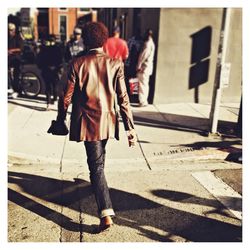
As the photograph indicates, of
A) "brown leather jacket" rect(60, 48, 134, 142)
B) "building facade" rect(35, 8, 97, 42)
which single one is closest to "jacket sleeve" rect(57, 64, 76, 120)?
"brown leather jacket" rect(60, 48, 134, 142)

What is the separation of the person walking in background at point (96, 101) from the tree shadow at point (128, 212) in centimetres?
40

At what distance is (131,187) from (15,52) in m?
6.21

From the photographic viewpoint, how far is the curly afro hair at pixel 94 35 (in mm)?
3125

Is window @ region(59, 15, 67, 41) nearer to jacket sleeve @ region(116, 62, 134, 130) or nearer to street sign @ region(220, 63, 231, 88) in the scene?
street sign @ region(220, 63, 231, 88)

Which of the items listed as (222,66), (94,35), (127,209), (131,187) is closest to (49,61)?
(222,66)

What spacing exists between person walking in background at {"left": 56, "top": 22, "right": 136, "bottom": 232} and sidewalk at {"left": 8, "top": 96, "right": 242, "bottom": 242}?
44 centimetres

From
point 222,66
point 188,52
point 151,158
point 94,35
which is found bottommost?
point 151,158

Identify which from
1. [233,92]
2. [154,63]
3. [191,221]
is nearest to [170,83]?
[154,63]

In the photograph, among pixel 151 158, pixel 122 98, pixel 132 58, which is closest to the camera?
pixel 122 98

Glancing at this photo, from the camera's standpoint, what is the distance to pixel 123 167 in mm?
4879

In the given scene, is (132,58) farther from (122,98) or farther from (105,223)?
(105,223)

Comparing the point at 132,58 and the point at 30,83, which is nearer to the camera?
the point at 132,58

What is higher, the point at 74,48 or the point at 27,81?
the point at 74,48

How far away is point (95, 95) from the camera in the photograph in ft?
10.3
